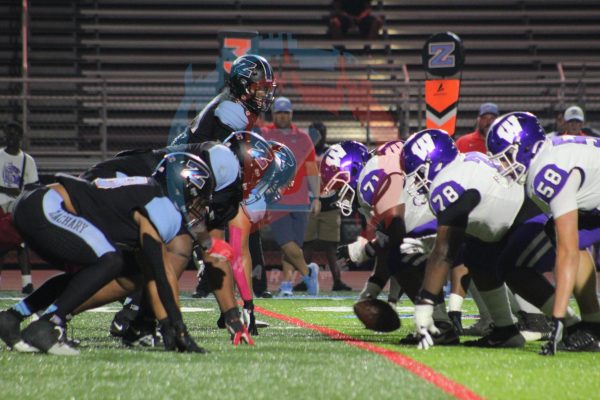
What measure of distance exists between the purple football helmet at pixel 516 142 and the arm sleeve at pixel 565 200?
0.35 metres

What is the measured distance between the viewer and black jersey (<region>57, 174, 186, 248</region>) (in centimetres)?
→ 568

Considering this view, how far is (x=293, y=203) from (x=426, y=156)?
21.6 feet

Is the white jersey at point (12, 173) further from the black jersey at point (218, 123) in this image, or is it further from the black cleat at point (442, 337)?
the black cleat at point (442, 337)

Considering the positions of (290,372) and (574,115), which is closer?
(290,372)

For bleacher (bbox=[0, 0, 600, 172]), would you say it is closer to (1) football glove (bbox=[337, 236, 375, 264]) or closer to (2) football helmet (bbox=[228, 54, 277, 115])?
(2) football helmet (bbox=[228, 54, 277, 115])

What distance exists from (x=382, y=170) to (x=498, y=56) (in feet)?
42.7

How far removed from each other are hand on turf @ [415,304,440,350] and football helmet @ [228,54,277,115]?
6.84ft

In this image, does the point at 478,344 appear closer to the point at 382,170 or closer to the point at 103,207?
the point at 382,170

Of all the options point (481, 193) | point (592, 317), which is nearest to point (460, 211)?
point (481, 193)

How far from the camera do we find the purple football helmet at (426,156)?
6660 millimetres

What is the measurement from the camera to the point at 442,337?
6.71 meters

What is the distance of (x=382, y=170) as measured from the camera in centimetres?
Answer: 712

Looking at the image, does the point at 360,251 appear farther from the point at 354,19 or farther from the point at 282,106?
the point at 354,19

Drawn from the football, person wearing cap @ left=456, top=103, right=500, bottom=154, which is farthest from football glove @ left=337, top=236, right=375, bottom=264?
person wearing cap @ left=456, top=103, right=500, bottom=154
